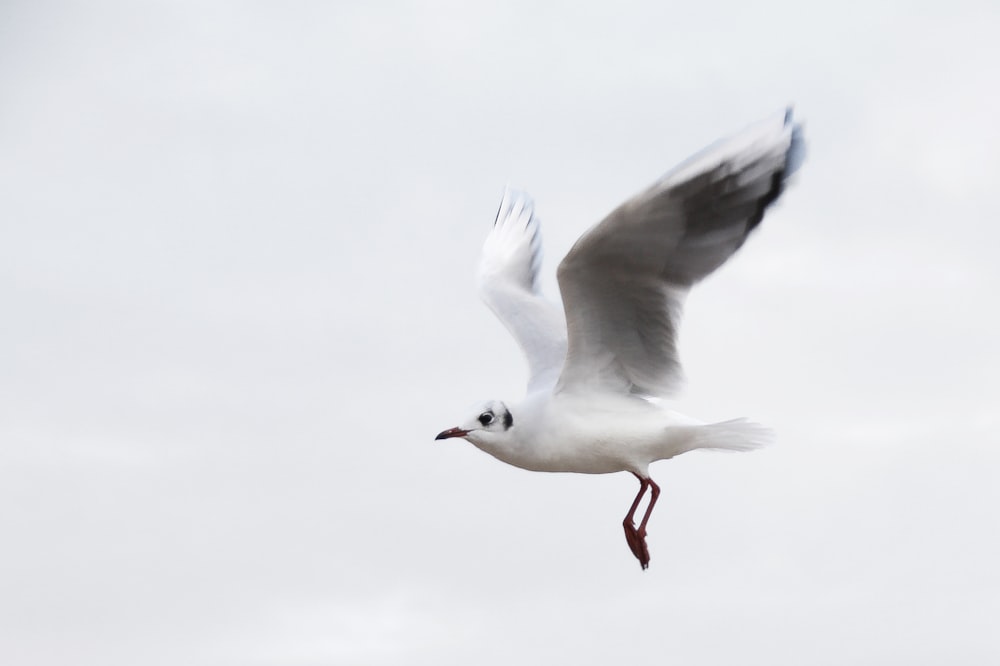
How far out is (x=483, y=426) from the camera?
9.25 meters

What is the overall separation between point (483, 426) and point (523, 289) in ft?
9.41

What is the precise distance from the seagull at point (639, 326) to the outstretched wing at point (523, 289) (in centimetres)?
36

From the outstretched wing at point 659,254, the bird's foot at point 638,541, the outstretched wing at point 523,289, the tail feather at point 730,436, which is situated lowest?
the bird's foot at point 638,541

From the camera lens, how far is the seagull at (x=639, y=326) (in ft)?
26.9

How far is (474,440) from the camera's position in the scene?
9.29 meters

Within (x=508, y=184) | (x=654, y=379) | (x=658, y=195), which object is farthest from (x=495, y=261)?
(x=658, y=195)

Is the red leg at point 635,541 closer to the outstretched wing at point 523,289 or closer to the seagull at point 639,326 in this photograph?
the seagull at point 639,326

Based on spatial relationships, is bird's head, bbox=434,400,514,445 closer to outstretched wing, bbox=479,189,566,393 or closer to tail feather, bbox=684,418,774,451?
outstretched wing, bbox=479,189,566,393

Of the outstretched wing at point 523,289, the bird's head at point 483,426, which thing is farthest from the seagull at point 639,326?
the outstretched wing at point 523,289

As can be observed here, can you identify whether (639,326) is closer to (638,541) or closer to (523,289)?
(638,541)

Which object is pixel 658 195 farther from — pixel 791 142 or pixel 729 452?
pixel 729 452

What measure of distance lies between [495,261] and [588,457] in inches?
131

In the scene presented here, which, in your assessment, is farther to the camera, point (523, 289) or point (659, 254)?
point (523, 289)

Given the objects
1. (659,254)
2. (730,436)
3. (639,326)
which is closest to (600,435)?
(639,326)
